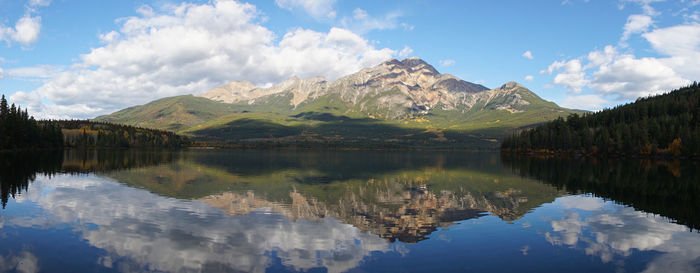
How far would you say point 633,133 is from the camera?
153m

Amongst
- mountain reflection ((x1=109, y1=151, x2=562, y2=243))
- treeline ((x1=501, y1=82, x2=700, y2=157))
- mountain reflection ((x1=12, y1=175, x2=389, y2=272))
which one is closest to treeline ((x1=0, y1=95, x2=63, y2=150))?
mountain reflection ((x1=109, y1=151, x2=562, y2=243))

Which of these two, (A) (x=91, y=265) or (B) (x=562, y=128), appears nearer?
(A) (x=91, y=265)

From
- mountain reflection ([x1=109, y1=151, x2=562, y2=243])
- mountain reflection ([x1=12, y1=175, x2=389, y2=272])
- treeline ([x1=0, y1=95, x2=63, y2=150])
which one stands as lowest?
mountain reflection ([x1=109, y1=151, x2=562, y2=243])

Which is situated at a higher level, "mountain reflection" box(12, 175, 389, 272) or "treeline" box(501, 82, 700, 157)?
"treeline" box(501, 82, 700, 157)

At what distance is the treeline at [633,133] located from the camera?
14212 centimetres

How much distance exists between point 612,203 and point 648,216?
28.8ft

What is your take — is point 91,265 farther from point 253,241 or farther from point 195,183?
point 195,183

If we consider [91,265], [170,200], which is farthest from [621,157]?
[91,265]

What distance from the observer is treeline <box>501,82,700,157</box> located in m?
142

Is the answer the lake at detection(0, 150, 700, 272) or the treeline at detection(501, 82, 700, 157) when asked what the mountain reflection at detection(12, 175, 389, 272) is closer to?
the lake at detection(0, 150, 700, 272)

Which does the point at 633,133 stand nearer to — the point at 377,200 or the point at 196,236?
the point at 377,200

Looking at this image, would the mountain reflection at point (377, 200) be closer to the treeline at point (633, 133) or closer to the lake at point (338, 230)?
the lake at point (338, 230)

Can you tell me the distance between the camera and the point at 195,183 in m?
57.2

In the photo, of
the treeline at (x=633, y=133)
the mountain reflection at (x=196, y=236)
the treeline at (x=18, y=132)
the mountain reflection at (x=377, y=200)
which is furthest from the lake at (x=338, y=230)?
the treeline at (x=633, y=133)
